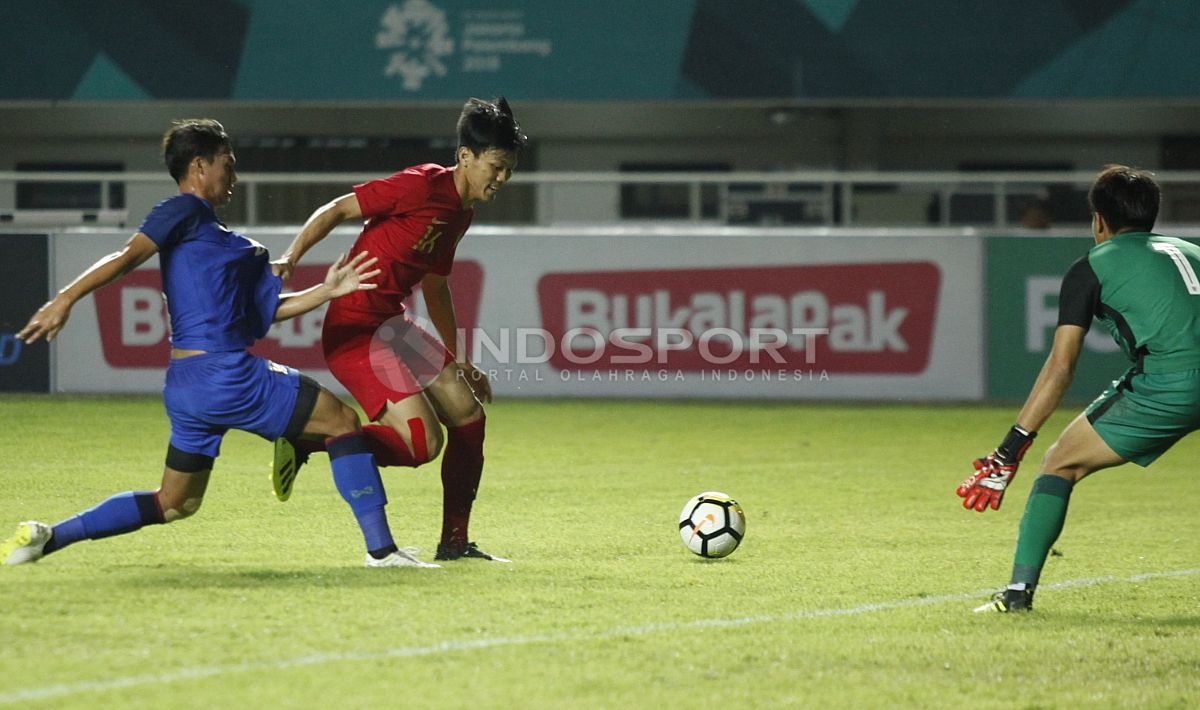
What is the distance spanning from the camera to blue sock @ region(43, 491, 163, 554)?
6473 millimetres

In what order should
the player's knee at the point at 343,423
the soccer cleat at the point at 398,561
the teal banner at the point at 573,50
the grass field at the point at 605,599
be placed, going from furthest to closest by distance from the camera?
1. the teal banner at the point at 573,50
2. the soccer cleat at the point at 398,561
3. the player's knee at the point at 343,423
4. the grass field at the point at 605,599

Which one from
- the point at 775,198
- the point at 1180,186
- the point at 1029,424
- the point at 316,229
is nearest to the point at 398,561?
the point at 316,229

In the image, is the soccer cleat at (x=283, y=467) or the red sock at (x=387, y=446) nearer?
the soccer cleat at (x=283, y=467)

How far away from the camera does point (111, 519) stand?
6469 millimetres

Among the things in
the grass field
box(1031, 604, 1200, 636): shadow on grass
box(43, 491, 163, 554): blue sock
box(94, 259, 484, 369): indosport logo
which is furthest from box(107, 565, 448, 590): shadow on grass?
box(94, 259, 484, 369): indosport logo

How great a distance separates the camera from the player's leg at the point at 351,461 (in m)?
6.64

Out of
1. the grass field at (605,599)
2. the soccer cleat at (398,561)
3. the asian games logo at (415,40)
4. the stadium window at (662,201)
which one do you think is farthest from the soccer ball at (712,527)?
the stadium window at (662,201)

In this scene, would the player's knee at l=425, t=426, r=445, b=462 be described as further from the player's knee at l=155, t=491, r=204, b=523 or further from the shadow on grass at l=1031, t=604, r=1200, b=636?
the shadow on grass at l=1031, t=604, r=1200, b=636

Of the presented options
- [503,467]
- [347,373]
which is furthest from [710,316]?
[347,373]

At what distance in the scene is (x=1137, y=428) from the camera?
602 cm

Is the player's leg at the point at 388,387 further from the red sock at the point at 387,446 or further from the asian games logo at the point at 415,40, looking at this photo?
the asian games logo at the point at 415,40

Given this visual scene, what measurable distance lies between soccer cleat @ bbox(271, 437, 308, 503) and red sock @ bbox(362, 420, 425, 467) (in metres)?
0.32

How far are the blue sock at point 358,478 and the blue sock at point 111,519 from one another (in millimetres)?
713

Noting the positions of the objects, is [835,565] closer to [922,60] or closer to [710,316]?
[710,316]
